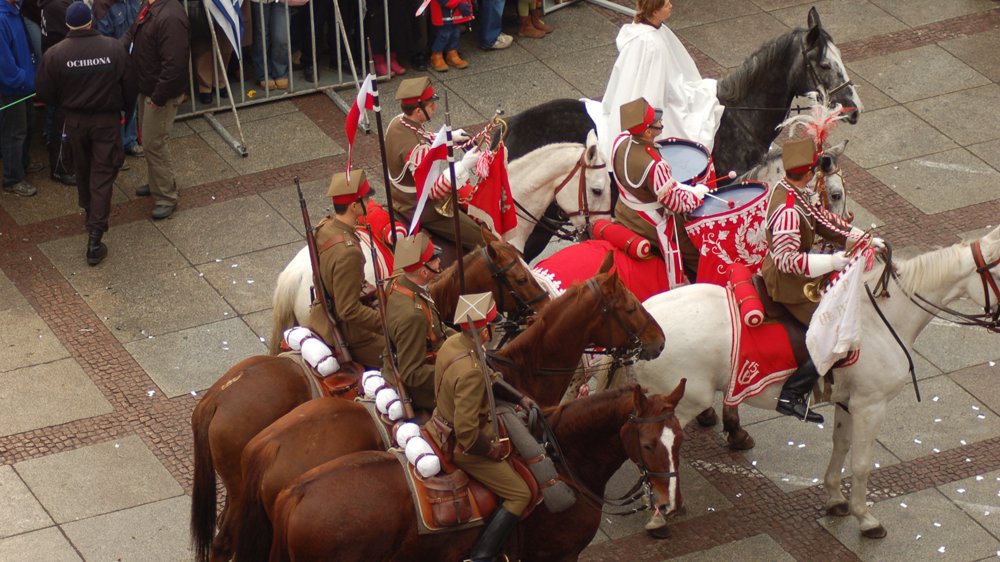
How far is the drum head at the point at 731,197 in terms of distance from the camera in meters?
11.3

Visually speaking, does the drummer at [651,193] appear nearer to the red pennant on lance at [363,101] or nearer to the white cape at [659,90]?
the white cape at [659,90]

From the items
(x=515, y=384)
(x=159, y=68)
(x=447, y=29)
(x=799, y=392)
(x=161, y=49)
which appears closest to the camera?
(x=515, y=384)

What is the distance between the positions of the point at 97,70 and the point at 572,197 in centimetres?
446

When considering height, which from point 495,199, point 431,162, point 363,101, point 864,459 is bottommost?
point 864,459

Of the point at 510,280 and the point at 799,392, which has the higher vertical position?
the point at 510,280

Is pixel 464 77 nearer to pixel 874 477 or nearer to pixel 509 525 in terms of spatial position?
pixel 874 477

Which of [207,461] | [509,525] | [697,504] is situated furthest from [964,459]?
[207,461]

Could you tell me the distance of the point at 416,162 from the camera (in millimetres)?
11438

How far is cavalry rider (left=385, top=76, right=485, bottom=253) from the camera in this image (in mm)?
11523

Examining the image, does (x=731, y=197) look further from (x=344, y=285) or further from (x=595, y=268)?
(x=344, y=285)

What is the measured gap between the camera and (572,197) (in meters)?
12.2

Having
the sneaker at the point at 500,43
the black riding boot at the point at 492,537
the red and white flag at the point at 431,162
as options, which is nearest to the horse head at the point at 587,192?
the red and white flag at the point at 431,162

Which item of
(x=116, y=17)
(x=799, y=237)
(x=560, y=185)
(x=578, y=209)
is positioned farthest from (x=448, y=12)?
(x=799, y=237)

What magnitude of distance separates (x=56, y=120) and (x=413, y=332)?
667 cm
